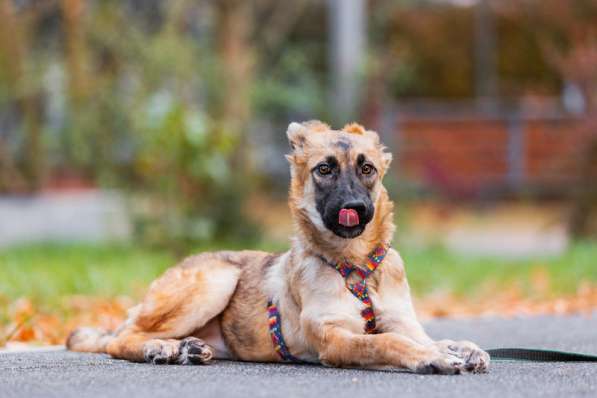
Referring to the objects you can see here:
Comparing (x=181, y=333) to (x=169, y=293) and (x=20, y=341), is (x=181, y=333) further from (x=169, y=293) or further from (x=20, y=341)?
(x=20, y=341)

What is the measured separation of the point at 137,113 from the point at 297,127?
30.3ft

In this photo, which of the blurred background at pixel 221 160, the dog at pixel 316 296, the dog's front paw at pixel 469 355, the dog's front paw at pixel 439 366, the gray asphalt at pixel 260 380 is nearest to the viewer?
the gray asphalt at pixel 260 380

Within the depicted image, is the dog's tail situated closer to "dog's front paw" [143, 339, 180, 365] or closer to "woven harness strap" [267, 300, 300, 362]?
"dog's front paw" [143, 339, 180, 365]

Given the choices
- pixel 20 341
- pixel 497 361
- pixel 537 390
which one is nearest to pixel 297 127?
pixel 497 361

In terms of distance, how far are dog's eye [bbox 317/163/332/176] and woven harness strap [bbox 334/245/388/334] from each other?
55 cm

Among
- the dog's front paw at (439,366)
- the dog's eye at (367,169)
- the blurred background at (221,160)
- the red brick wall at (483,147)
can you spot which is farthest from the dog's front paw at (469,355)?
the red brick wall at (483,147)

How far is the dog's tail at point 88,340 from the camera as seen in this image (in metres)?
7.25

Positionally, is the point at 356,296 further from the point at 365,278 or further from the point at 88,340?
the point at 88,340

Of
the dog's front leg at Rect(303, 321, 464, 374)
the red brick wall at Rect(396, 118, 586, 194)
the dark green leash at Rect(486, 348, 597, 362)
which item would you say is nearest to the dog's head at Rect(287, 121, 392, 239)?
the dog's front leg at Rect(303, 321, 464, 374)

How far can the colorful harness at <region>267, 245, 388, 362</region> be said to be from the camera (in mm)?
6195

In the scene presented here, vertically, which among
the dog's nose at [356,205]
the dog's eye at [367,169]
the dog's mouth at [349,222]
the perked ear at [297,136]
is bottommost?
the dog's mouth at [349,222]

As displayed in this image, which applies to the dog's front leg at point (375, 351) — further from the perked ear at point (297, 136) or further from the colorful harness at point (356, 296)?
the perked ear at point (297, 136)

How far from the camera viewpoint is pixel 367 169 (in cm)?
A: 623

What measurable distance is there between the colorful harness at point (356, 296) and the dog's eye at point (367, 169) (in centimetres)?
48
